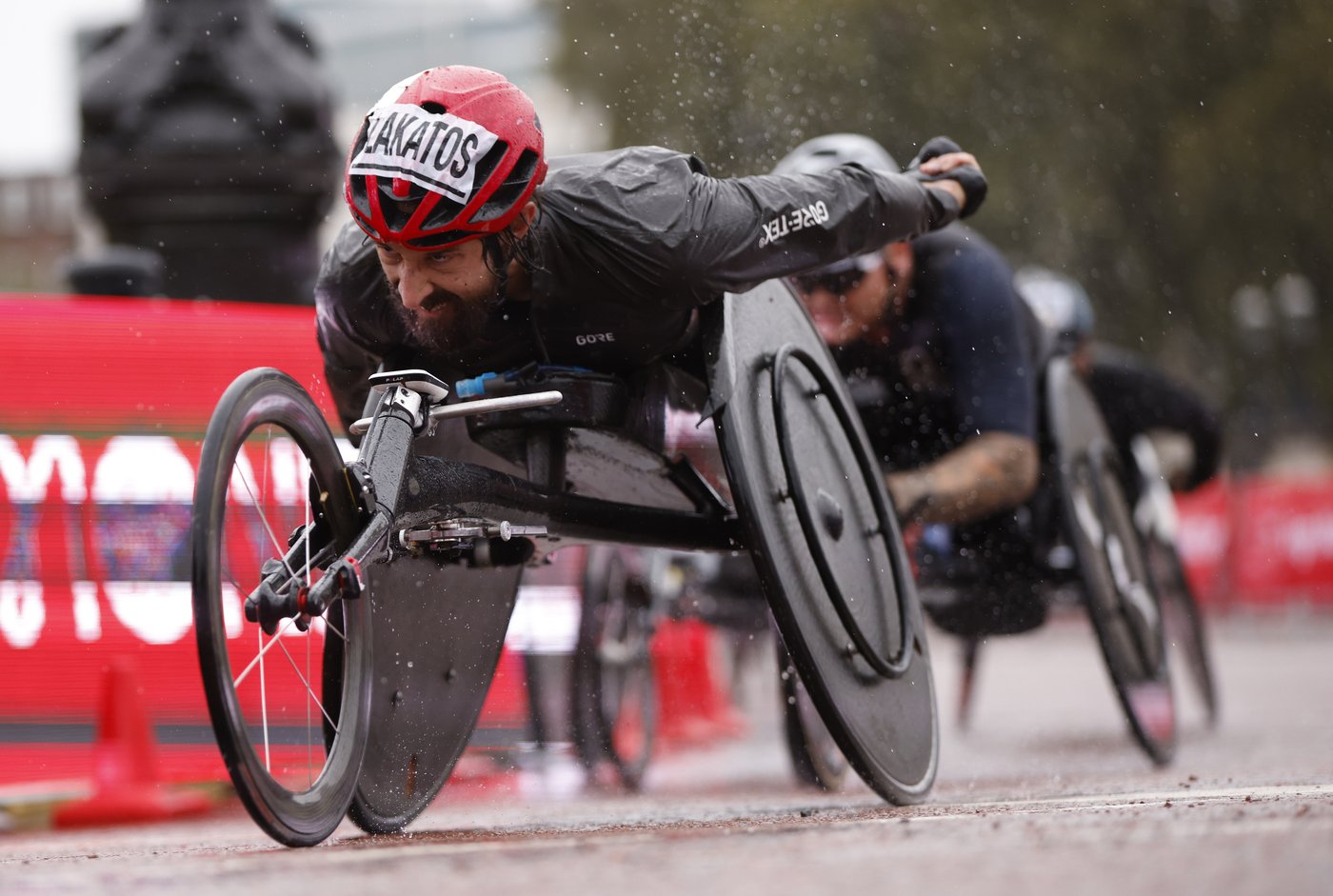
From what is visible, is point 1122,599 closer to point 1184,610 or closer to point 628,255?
point 1184,610

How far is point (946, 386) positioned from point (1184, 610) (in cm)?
257

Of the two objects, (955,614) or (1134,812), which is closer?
(1134,812)

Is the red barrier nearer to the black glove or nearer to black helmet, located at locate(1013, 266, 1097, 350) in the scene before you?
black helmet, located at locate(1013, 266, 1097, 350)

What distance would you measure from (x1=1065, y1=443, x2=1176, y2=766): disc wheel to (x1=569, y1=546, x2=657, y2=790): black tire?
5.92ft

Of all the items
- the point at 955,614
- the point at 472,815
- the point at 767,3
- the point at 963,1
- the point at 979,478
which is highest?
the point at 963,1

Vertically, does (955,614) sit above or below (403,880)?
above

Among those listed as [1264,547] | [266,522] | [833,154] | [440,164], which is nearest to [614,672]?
[833,154]

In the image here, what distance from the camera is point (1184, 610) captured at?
28.7 feet

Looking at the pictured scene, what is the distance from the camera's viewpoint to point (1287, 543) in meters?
20.2

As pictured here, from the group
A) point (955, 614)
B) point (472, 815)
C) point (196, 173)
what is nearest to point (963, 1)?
point (196, 173)

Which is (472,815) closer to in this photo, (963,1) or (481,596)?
(481,596)

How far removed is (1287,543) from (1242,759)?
14.4 m

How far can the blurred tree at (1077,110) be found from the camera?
21.2 ft

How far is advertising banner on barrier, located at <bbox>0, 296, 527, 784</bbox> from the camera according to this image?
21.4ft
